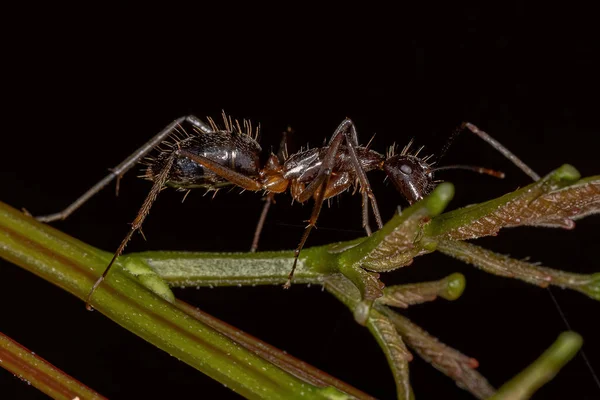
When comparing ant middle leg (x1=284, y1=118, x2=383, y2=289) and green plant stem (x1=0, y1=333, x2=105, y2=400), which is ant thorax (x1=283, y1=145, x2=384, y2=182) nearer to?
ant middle leg (x1=284, y1=118, x2=383, y2=289)

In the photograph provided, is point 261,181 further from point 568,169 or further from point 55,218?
point 568,169

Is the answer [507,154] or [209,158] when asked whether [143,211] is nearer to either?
[209,158]

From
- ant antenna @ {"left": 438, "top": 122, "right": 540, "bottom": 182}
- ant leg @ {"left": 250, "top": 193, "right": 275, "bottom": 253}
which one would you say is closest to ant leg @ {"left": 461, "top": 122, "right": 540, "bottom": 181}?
ant antenna @ {"left": 438, "top": 122, "right": 540, "bottom": 182}

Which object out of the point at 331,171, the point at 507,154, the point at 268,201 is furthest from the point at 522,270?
the point at 268,201

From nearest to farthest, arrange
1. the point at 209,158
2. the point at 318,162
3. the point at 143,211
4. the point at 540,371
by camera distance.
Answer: the point at 540,371, the point at 143,211, the point at 209,158, the point at 318,162

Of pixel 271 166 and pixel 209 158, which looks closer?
pixel 209 158

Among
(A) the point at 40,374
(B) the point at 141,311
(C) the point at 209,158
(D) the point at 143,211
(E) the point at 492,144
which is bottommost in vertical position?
(A) the point at 40,374
